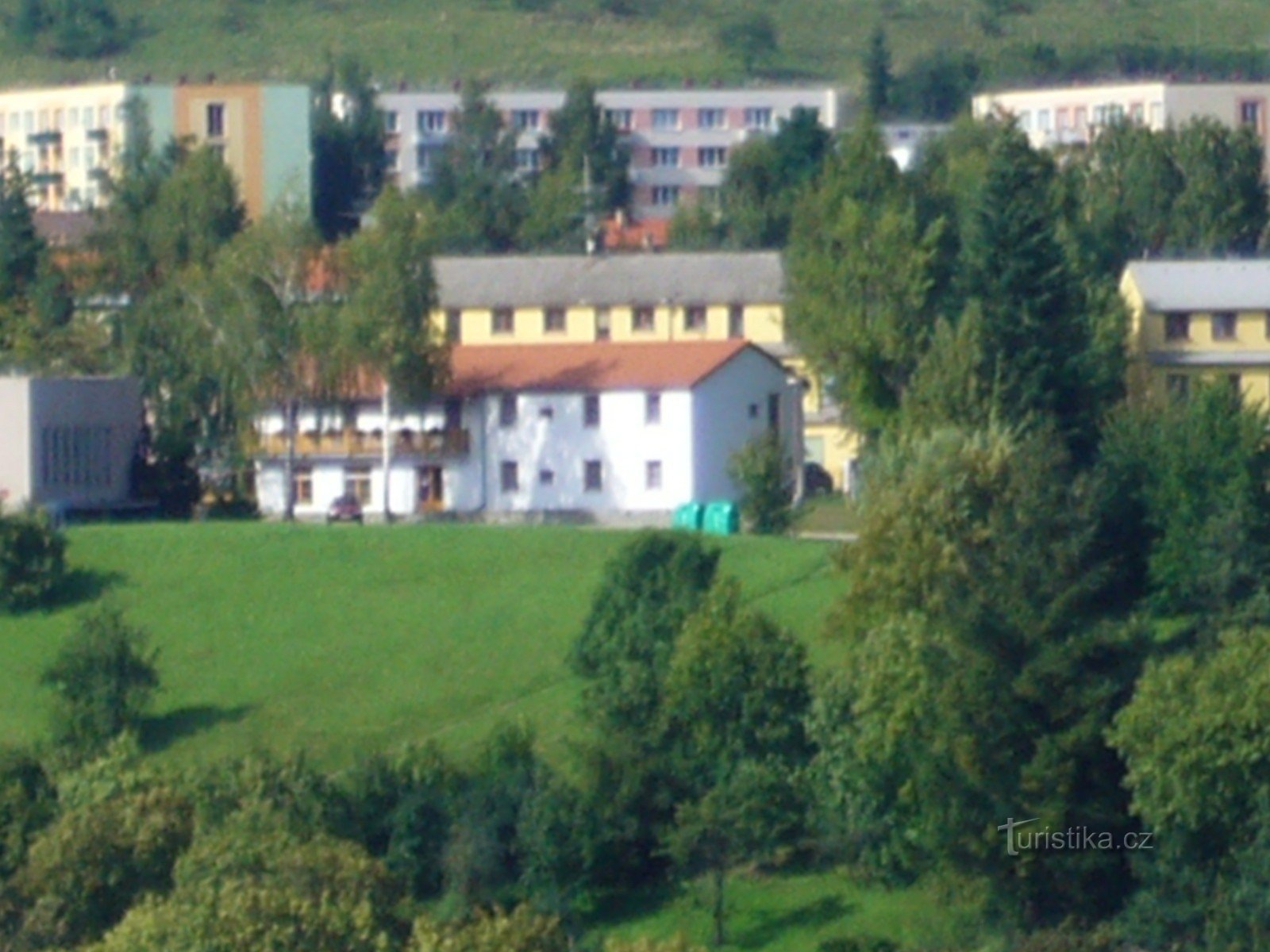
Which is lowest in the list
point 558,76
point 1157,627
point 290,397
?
point 1157,627

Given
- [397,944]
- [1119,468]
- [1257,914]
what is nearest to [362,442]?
[1119,468]

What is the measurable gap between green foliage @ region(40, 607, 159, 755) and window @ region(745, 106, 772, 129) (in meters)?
65.3

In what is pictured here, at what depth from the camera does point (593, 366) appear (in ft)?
201

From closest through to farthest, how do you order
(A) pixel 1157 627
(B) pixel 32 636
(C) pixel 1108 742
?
1. (C) pixel 1108 742
2. (A) pixel 1157 627
3. (B) pixel 32 636

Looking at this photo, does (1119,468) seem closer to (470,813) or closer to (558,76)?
(470,813)

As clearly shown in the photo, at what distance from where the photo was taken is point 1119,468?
45375 millimetres

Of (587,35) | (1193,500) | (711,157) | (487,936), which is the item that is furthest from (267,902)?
(587,35)

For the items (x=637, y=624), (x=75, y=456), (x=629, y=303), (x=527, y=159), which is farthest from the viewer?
(x=527, y=159)

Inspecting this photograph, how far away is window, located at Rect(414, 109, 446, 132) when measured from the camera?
108 metres

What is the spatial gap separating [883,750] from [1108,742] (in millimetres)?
2936

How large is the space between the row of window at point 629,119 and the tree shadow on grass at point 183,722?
63464 millimetres

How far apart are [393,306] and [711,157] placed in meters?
48.4

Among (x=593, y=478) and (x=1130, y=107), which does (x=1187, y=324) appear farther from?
(x=1130, y=107)

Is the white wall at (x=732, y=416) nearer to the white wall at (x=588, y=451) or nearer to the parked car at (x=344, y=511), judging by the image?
the white wall at (x=588, y=451)
